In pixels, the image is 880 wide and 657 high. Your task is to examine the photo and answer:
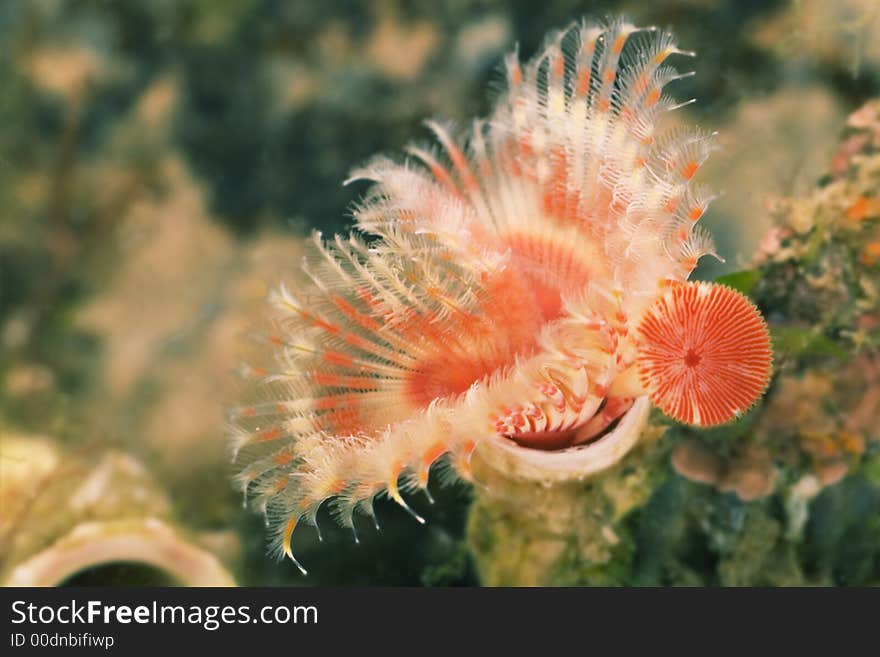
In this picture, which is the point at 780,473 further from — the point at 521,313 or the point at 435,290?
the point at 435,290

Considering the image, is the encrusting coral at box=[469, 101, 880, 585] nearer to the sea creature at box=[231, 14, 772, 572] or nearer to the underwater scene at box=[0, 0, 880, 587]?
the underwater scene at box=[0, 0, 880, 587]

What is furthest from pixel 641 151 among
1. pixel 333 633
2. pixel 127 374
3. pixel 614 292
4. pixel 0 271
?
pixel 0 271

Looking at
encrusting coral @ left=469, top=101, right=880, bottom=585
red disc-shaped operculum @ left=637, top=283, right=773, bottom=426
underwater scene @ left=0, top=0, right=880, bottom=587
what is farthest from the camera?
encrusting coral @ left=469, top=101, right=880, bottom=585

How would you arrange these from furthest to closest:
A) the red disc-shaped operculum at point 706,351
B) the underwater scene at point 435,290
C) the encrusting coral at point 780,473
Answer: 1. the encrusting coral at point 780,473
2. the underwater scene at point 435,290
3. the red disc-shaped operculum at point 706,351

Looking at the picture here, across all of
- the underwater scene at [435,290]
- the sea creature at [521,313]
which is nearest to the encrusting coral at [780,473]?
the underwater scene at [435,290]

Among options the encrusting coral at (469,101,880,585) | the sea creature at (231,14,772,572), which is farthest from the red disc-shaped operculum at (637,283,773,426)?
the encrusting coral at (469,101,880,585)

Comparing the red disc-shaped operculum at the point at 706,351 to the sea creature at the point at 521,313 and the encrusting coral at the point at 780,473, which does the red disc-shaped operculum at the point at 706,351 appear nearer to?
the sea creature at the point at 521,313

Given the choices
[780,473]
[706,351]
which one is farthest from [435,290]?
[780,473]

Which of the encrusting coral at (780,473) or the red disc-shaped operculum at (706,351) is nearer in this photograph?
the red disc-shaped operculum at (706,351)

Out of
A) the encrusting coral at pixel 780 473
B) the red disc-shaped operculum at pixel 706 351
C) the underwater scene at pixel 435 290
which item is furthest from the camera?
the encrusting coral at pixel 780 473
